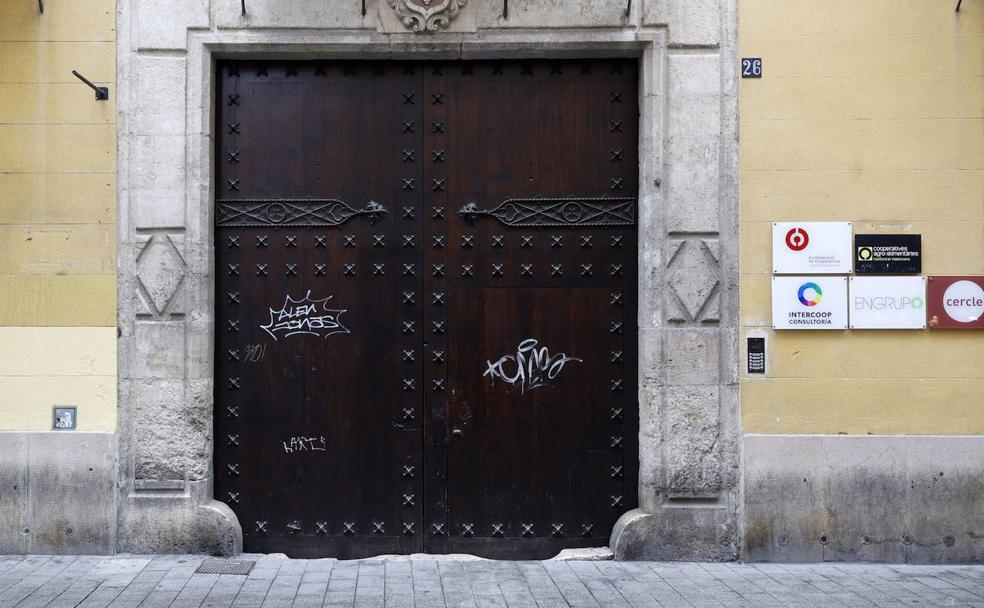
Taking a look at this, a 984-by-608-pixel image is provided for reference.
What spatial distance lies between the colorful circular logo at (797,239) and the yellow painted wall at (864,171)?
0.12m

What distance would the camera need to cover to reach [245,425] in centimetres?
739

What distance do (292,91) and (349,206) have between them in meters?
1.01

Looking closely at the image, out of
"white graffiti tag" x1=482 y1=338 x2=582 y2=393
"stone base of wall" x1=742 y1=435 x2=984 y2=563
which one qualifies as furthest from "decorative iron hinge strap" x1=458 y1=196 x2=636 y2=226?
"stone base of wall" x1=742 y1=435 x2=984 y2=563

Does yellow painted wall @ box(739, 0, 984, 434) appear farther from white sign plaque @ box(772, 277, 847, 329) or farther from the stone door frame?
the stone door frame

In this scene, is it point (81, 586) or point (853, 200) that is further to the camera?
point (853, 200)

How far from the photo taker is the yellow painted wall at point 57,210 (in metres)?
7.16

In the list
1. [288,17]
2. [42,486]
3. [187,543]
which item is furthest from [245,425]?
[288,17]

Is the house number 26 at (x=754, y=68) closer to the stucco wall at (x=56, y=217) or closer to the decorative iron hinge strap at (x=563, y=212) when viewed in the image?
the decorative iron hinge strap at (x=563, y=212)

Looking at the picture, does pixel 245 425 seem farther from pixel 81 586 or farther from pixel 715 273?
pixel 715 273

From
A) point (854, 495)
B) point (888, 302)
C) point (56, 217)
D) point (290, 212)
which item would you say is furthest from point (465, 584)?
point (56, 217)

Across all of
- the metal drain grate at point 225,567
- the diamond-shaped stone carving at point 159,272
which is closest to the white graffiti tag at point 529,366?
the metal drain grate at point 225,567

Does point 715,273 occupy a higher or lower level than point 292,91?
lower

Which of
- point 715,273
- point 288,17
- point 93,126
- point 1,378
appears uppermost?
point 288,17

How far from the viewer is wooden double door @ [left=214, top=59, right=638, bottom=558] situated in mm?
7383
